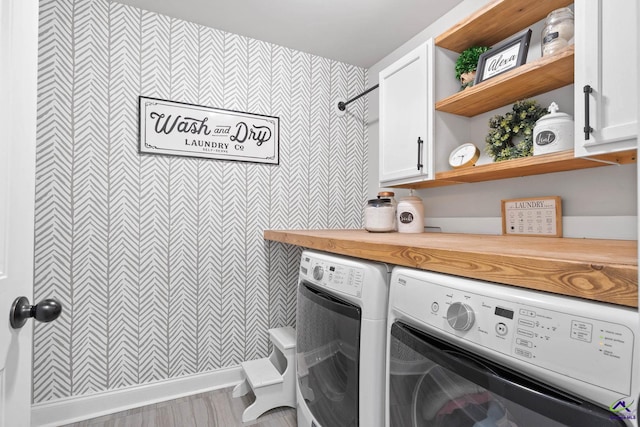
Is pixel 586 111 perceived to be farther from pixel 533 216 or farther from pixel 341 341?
pixel 341 341

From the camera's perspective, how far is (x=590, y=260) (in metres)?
0.60

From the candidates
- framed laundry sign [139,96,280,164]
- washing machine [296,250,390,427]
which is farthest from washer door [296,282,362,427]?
framed laundry sign [139,96,280,164]

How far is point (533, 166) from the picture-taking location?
1.26m

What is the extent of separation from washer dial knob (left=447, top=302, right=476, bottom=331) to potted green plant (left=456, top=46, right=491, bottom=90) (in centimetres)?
131

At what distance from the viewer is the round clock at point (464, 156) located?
1.57 m

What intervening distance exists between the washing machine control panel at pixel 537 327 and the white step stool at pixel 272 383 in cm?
Result: 121

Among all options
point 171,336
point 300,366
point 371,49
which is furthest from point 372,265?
point 371,49

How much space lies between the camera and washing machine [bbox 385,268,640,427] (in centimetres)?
52

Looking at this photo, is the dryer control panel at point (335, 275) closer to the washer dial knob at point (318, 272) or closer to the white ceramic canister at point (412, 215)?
the washer dial knob at point (318, 272)

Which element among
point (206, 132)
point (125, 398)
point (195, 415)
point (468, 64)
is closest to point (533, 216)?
point (468, 64)

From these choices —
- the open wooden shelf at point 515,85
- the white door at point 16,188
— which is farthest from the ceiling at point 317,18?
the white door at point 16,188

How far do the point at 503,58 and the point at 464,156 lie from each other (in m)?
0.46

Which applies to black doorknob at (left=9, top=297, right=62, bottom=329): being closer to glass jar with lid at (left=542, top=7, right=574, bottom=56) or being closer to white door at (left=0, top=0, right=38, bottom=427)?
white door at (left=0, top=0, right=38, bottom=427)

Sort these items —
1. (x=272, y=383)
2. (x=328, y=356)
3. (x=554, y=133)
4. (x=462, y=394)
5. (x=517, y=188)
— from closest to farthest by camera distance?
(x=462, y=394) < (x=554, y=133) < (x=328, y=356) < (x=517, y=188) < (x=272, y=383)
